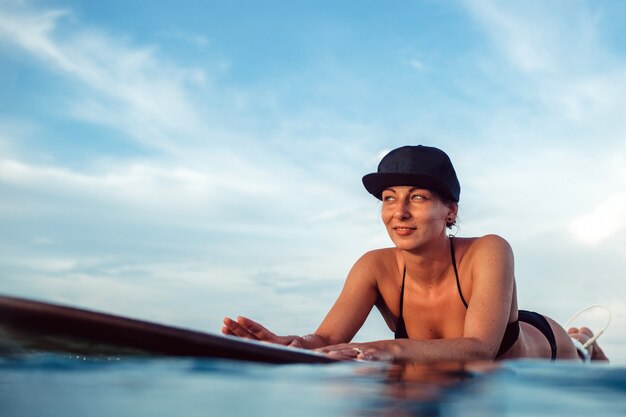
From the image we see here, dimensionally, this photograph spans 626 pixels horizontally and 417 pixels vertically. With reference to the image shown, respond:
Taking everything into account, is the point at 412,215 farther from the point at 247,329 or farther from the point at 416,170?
the point at 247,329

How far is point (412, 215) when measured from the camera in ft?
13.2

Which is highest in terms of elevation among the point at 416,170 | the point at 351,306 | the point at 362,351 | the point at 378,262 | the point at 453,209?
the point at 416,170

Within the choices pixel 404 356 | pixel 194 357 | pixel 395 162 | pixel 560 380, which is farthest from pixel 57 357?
pixel 395 162

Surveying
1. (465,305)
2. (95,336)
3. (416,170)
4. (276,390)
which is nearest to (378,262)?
(465,305)

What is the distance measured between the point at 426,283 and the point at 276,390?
2.88m

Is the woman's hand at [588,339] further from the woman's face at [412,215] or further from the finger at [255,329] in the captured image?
the finger at [255,329]

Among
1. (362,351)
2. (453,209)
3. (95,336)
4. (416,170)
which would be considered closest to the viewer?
(95,336)

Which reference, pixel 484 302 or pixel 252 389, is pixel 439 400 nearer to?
pixel 252 389

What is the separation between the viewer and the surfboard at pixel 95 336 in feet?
6.41

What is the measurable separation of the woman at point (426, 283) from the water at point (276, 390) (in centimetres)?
124

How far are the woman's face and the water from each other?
1844 mm

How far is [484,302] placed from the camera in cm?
386

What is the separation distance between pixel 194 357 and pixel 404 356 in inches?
51.8

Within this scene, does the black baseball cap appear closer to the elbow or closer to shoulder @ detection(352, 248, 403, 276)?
shoulder @ detection(352, 248, 403, 276)
